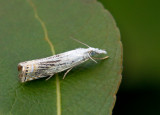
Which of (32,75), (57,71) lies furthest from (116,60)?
(32,75)

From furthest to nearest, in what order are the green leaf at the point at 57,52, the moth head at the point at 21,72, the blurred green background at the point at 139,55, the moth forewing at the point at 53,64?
the blurred green background at the point at 139,55 → the moth forewing at the point at 53,64 → the moth head at the point at 21,72 → the green leaf at the point at 57,52

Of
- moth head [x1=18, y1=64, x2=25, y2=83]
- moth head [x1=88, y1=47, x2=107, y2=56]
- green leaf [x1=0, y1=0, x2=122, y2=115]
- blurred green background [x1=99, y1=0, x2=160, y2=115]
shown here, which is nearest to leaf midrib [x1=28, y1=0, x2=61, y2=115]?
green leaf [x1=0, y1=0, x2=122, y2=115]

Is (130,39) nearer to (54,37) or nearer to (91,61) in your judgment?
(91,61)

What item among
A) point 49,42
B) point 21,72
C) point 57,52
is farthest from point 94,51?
point 21,72

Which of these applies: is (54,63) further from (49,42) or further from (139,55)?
(139,55)

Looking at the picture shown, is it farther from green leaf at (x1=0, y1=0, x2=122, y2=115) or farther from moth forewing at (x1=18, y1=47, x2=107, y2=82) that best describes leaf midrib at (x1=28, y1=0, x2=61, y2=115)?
moth forewing at (x1=18, y1=47, x2=107, y2=82)

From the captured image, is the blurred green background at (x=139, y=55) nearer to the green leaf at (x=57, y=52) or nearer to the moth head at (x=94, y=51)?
the moth head at (x=94, y=51)

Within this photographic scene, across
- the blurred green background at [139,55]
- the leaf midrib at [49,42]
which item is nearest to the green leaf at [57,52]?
the leaf midrib at [49,42]
